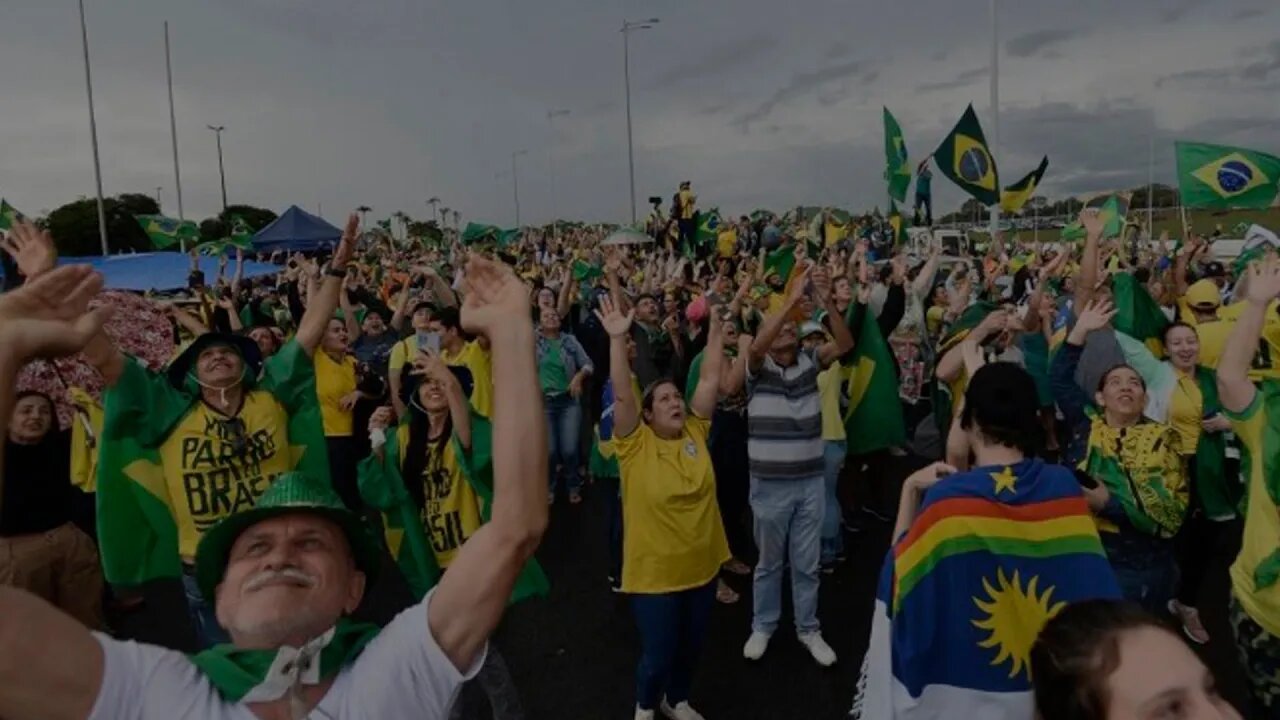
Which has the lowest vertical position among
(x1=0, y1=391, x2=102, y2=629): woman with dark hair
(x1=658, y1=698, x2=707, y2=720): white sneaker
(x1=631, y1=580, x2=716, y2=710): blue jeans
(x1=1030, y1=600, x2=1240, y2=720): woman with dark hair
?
(x1=658, y1=698, x2=707, y2=720): white sneaker

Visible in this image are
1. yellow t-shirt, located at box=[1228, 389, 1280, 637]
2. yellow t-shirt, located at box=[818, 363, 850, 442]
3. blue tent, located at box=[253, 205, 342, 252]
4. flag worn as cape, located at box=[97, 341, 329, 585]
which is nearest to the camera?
yellow t-shirt, located at box=[1228, 389, 1280, 637]

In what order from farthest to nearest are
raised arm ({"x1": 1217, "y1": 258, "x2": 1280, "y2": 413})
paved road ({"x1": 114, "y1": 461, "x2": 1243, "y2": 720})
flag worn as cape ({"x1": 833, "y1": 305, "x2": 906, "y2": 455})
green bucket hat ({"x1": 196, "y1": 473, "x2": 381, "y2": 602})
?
flag worn as cape ({"x1": 833, "y1": 305, "x2": 906, "y2": 455}) → paved road ({"x1": 114, "y1": 461, "x2": 1243, "y2": 720}) → raised arm ({"x1": 1217, "y1": 258, "x2": 1280, "y2": 413}) → green bucket hat ({"x1": 196, "y1": 473, "x2": 381, "y2": 602})

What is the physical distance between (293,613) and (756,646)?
10.3 ft

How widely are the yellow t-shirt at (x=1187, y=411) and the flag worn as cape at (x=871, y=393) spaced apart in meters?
1.72

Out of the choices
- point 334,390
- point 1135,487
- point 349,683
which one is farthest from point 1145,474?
point 334,390

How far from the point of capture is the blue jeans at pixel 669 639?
11.7 feet

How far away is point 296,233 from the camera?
19109 millimetres

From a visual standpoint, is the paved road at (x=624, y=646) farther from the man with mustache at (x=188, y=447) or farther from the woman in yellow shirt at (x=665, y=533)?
the man with mustache at (x=188, y=447)

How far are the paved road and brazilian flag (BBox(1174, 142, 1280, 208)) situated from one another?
12.0 feet

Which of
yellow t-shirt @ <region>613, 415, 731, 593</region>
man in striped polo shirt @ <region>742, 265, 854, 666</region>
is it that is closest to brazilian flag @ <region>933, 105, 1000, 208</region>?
man in striped polo shirt @ <region>742, 265, 854, 666</region>

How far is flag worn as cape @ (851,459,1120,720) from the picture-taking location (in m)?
2.25

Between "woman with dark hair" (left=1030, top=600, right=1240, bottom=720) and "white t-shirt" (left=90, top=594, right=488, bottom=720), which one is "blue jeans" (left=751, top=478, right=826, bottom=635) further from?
"white t-shirt" (left=90, top=594, right=488, bottom=720)

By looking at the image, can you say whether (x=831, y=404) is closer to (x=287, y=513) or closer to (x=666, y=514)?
(x=666, y=514)

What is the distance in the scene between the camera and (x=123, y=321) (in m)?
7.33
